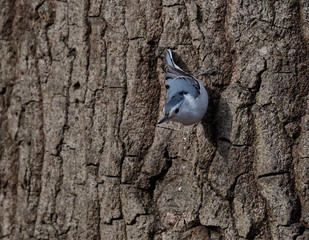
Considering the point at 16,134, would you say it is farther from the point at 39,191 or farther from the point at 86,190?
the point at 86,190

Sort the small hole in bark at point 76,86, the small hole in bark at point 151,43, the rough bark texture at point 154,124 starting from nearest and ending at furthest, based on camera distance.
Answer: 1. the rough bark texture at point 154,124
2. the small hole in bark at point 151,43
3. the small hole in bark at point 76,86

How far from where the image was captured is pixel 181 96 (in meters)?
3.01

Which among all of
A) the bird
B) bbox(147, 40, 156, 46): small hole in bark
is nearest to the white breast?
the bird

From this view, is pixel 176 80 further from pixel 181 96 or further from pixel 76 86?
pixel 76 86

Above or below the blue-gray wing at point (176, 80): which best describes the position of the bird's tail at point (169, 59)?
above

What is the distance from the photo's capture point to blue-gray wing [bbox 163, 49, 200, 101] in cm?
289

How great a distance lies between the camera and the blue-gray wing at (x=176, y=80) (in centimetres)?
289

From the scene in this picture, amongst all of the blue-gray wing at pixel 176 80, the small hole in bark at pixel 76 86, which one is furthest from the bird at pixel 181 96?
the small hole in bark at pixel 76 86

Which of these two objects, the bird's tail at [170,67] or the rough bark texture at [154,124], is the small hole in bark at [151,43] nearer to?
the rough bark texture at [154,124]

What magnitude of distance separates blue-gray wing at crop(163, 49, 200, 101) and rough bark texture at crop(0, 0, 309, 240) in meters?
0.07

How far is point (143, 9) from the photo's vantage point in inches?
118

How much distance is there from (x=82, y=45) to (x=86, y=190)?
33.4 inches

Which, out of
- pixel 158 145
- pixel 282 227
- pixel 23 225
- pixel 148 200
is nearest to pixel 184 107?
pixel 158 145

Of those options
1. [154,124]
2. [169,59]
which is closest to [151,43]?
[169,59]
